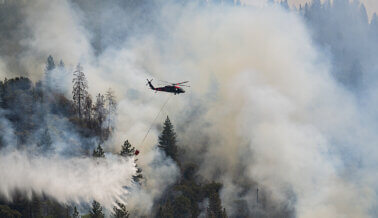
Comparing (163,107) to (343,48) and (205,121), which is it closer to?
(205,121)

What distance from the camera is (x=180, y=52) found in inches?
4975

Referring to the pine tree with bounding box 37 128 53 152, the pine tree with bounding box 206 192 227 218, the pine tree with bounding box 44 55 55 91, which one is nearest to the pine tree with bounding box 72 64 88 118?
the pine tree with bounding box 44 55 55 91

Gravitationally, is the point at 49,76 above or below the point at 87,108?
above

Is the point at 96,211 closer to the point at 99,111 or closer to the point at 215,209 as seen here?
the point at 215,209

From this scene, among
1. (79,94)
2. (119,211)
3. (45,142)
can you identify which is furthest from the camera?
(79,94)

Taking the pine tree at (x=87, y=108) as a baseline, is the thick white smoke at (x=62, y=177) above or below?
below

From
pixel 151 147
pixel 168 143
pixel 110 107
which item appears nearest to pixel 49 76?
pixel 110 107

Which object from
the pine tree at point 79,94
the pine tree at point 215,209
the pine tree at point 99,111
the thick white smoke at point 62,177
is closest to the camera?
the thick white smoke at point 62,177

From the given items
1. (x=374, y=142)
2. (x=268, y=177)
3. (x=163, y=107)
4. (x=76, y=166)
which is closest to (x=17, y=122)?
(x=76, y=166)

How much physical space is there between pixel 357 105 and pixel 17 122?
78235 mm

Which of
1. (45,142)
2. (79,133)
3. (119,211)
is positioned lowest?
(119,211)

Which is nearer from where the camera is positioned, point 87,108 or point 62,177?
point 62,177

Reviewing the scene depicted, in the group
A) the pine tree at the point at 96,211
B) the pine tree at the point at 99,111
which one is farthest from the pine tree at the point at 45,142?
the pine tree at the point at 99,111

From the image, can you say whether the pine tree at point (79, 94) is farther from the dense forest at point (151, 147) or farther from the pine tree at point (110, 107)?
the pine tree at point (110, 107)
